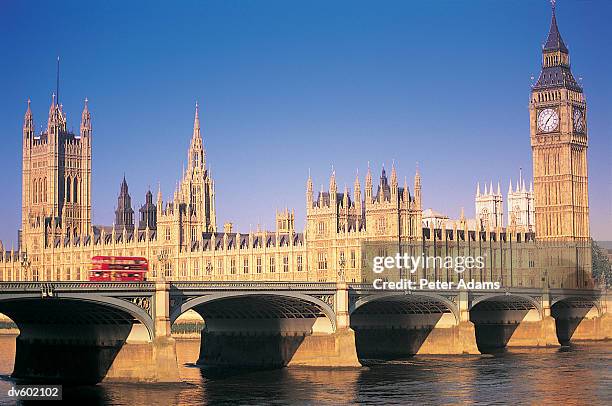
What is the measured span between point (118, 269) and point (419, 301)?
3080 centimetres

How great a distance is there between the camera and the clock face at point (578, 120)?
587 ft

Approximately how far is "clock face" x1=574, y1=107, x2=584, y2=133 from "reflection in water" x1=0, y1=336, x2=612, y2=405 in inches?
2595

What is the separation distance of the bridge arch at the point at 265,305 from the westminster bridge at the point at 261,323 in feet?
0.37

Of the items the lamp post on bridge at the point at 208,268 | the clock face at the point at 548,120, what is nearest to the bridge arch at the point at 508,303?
the clock face at the point at 548,120

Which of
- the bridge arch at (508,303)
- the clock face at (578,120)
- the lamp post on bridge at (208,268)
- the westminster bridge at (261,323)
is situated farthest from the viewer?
the clock face at (578,120)

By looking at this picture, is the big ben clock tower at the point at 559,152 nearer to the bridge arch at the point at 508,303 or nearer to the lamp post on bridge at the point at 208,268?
the bridge arch at the point at 508,303

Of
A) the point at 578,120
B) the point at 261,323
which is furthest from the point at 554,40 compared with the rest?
the point at 261,323

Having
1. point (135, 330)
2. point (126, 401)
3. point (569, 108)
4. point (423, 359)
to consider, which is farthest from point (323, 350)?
point (569, 108)

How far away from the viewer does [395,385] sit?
94938 mm

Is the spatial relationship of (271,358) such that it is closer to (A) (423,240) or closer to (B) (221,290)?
(B) (221,290)

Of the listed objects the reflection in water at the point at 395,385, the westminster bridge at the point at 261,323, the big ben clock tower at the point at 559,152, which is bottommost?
the reflection in water at the point at 395,385

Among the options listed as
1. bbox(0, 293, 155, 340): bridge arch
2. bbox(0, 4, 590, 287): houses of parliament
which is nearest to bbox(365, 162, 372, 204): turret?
bbox(0, 4, 590, 287): houses of parliament

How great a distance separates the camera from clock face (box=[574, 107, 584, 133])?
179 meters

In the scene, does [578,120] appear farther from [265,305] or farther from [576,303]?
[265,305]
